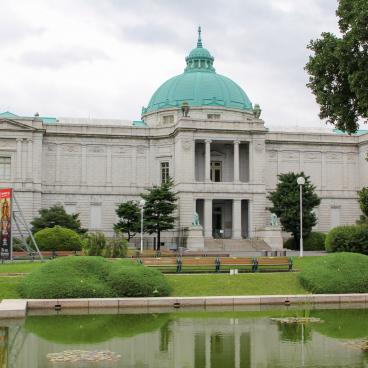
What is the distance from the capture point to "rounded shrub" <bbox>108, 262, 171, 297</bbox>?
25391 mm

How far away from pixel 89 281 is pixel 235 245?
40.1 m

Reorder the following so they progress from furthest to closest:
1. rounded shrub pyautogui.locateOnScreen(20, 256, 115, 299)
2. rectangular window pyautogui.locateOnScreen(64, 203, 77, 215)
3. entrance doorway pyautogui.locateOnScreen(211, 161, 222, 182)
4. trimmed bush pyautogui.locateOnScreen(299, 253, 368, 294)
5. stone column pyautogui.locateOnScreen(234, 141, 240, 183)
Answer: entrance doorway pyautogui.locateOnScreen(211, 161, 222, 182), rectangular window pyautogui.locateOnScreen(64, 203, 77, 215), stone column pyautogui.locateOnScreen(234, 141, 240, 183), trimmed bush pyautogui.locateOnScreen(299, 253, 368, 294), rounded shrub pyautogui.locateOnScreen(20, 256, 115, 299)

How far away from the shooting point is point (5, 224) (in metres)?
39.4

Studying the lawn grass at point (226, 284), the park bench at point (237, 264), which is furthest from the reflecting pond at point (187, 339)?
the park bench at point (237, 264)

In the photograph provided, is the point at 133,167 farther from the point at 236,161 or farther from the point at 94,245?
the point at 94,245

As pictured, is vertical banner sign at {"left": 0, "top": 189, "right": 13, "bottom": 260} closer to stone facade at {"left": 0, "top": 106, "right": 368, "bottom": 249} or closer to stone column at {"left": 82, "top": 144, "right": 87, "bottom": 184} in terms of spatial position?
stone facade at {"left": 0, "top": 106, "right": 368, "bottom": 249}

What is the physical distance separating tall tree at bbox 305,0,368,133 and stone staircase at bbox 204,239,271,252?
93.8 ft

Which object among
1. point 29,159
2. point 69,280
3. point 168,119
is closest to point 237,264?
point 69,280

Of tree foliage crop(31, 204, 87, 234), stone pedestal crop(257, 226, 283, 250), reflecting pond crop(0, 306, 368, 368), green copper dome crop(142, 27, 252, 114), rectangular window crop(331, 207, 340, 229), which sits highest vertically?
green copper dome crop(142, 27, 252, 114)

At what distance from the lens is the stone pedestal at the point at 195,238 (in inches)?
2469

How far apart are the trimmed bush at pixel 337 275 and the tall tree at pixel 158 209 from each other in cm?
3395

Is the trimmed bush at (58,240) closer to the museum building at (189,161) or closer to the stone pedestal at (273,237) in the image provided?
the museum building at (189,161)

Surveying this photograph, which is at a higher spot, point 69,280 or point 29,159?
point 29,159

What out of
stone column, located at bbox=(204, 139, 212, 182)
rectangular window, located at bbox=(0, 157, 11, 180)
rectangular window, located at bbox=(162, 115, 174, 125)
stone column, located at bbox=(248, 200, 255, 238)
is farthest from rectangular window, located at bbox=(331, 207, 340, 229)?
rectangular window, located at bbox=(0, 157, 11, 180)
